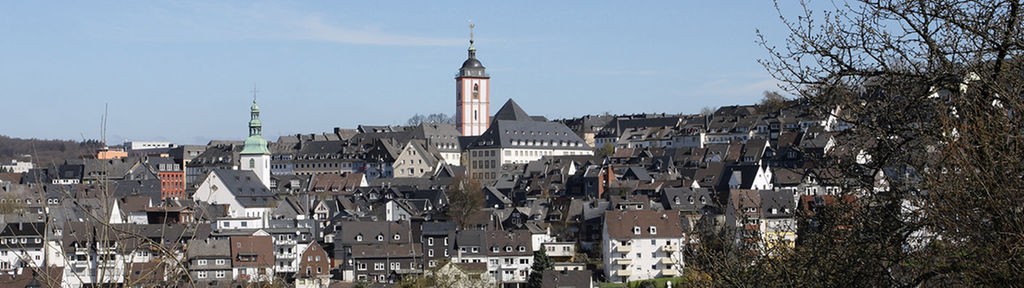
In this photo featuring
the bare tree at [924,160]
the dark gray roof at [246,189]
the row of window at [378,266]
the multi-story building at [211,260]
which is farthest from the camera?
the dark gray roof at [246,189]

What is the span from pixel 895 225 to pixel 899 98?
2.29 feet

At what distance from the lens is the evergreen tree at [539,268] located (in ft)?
159

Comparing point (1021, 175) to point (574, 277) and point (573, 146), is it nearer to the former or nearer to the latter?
point (574, 277)

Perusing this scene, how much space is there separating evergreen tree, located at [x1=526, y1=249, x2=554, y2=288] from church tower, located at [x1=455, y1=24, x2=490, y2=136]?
235 feet

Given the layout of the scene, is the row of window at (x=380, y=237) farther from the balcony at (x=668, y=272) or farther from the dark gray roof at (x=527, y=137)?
the dark gray roof at (x=527, y=137)

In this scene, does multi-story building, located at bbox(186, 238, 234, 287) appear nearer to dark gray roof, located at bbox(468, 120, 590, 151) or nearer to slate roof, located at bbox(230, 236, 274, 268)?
slate roof, located at bbox(230, 236, 274, 268)

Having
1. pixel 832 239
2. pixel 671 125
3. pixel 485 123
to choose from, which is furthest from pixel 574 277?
pixel 485 123

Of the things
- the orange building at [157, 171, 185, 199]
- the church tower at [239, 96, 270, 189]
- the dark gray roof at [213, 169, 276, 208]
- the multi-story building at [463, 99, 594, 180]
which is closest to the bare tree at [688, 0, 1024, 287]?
the dark gray roof at [213, 169, 276, 208]

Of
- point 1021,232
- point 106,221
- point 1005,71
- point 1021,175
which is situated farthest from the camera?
point 1005,71

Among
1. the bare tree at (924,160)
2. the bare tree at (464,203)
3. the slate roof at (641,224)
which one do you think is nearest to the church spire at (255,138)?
the bare tree at (464,203)

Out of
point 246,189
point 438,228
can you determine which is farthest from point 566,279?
point 246,189

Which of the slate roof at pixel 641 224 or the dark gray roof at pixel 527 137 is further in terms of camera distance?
the dark gray roof at pixel 527 137

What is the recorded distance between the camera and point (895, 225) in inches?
276

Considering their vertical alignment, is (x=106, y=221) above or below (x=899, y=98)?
below
